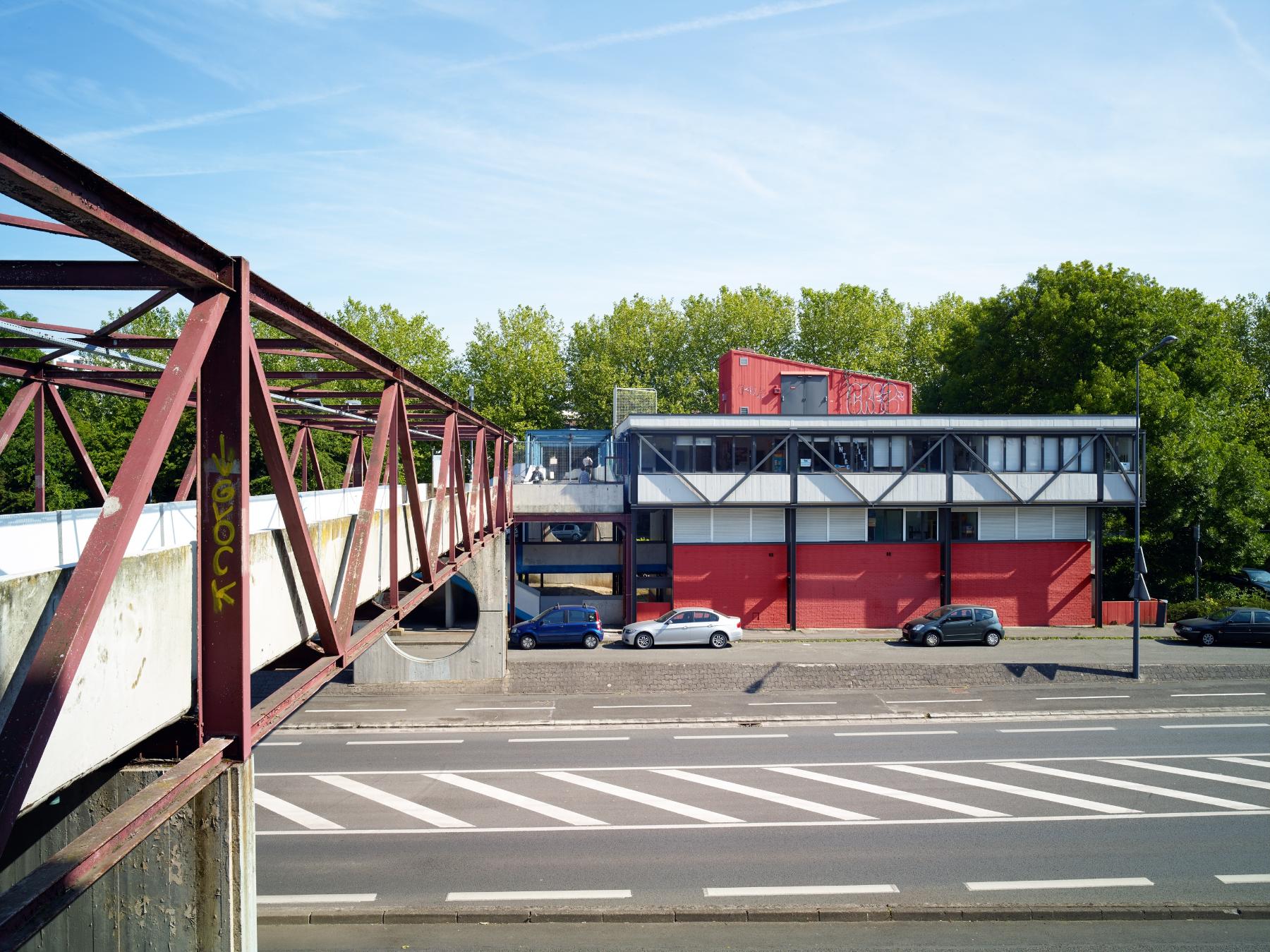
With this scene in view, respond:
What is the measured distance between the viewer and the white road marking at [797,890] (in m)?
11.1

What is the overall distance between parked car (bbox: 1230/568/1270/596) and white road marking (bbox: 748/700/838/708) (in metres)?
27.4

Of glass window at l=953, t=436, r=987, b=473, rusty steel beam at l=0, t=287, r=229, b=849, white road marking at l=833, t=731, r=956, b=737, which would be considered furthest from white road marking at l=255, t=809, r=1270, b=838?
glass window at l=953, t=436, r=987, b=473

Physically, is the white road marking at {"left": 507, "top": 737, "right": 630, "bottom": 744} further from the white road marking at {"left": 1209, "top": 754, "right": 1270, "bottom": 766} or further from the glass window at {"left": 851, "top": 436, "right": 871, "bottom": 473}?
the glass window at {"left": 851, "top": 436, "right": 871, "bottom": 473}

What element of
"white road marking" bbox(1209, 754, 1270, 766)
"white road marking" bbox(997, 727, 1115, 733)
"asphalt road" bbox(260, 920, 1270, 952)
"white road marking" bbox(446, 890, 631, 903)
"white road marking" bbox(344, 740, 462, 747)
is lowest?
"white road marking" bbox(997, 727, 1115, 733)

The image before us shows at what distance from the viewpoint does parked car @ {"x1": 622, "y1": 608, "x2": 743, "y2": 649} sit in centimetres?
2788

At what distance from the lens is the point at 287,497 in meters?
5.49

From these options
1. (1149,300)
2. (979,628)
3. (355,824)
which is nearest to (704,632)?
(979,628)

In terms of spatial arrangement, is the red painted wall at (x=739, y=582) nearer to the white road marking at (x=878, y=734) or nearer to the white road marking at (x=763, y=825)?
the white road marking at (x=878, y=734)

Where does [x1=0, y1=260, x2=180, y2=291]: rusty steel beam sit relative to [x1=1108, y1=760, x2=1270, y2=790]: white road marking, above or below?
above

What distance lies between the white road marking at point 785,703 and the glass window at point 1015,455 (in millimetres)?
14586

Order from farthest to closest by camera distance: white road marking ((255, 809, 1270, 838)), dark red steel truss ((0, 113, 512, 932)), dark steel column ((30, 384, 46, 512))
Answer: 1. white road marking ((255, 809, 1270, 838))
2. dark steel column ((30, 384, 46, 512))
3. dark red steel truss ((0, 113, 512, 932))

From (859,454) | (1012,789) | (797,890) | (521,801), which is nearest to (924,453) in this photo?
(859,454)

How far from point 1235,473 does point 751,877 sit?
33.1 meters

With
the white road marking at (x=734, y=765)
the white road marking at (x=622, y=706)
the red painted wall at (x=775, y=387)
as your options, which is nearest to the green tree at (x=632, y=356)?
the red painted wall at (x=775, y=387)
